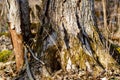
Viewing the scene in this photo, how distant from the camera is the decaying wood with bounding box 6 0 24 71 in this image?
4569 mm

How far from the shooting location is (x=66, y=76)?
14.9ft

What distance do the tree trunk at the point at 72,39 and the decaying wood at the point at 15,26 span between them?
1.02ft

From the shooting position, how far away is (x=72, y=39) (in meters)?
4.66

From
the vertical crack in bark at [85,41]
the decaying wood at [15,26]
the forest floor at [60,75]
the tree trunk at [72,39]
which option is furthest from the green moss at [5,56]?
the vertical crack in bark at [85,41]

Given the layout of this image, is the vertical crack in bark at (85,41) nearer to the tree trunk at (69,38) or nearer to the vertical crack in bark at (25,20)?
the tree trunk at (69,38)

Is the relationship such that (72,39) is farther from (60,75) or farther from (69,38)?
(60,75)

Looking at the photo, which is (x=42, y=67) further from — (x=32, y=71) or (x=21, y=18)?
(x=21, y=18)

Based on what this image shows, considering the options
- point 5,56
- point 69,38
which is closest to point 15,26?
point 69,38

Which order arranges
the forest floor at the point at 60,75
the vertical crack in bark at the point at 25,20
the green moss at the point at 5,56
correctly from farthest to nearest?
1. the green moss at the point at 5,56
2. the vertical crack in bark at the point at 25,20
3. the forest floor at the point at 60,75

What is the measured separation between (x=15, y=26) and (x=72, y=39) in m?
0.86

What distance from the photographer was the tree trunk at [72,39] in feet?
15.2

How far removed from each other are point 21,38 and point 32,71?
1.71ft

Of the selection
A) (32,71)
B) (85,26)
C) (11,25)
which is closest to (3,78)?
(32,71)

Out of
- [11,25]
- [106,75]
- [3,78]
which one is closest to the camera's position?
[106,75]
